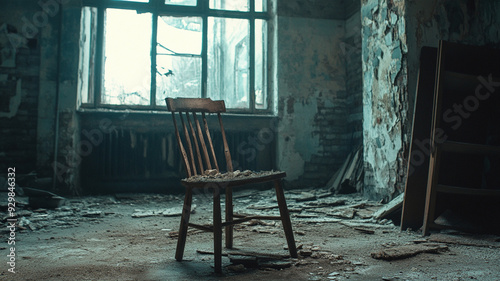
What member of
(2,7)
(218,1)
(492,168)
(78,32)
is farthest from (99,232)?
(218,1)

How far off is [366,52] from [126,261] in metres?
3.06

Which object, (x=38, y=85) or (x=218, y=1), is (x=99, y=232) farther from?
(x=218, y=1)

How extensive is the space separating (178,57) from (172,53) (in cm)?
10

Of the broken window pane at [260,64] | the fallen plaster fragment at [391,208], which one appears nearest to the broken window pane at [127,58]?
the broken window pane at [260,64]

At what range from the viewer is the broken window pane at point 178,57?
5164 mm

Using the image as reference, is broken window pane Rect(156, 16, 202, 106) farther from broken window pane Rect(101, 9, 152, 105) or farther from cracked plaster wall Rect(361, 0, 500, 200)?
cracked plaster wall Rect(361, 0, 500, 200)

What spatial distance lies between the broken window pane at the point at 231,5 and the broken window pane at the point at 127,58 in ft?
3.31

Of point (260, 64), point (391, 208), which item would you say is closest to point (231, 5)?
point (260, 64)

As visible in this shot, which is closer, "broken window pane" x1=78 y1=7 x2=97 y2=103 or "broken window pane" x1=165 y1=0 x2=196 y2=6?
"broken window pane" x1=78 y1=7 x2=97 y2=103

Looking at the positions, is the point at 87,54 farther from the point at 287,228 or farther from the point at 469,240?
the point at 469,240

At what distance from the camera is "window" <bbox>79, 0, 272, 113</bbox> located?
5035mm

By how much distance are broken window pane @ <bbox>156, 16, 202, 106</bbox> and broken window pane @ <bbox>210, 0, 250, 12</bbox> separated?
35 cm

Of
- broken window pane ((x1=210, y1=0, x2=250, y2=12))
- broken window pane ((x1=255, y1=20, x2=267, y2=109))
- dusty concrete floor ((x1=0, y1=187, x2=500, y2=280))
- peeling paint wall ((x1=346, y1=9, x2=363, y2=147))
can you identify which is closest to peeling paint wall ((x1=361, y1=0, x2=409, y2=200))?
dusty concrete floor ((x1=0, y1=187, x2=500, y2=280))

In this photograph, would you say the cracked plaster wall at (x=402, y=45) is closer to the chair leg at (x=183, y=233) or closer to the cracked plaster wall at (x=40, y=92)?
the chair leg at (x=183, y=233)
